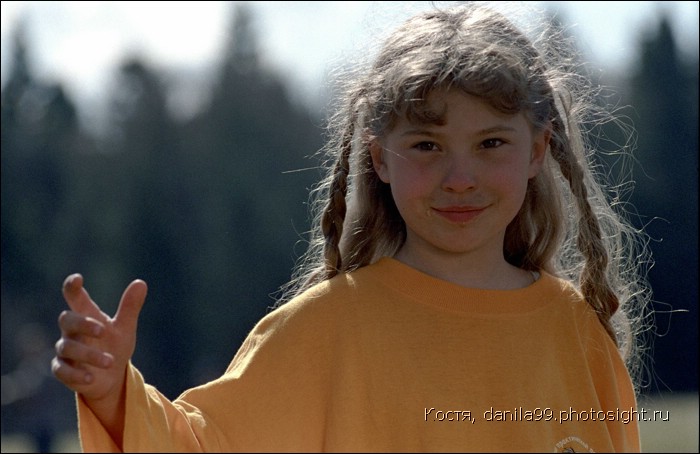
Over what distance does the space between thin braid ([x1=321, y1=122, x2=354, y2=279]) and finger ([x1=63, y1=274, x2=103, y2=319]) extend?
83cm

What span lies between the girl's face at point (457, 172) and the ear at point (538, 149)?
7cm

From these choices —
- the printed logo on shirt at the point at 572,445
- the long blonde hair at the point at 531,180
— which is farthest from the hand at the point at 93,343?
the printed logo on shirt at the point at 572,445

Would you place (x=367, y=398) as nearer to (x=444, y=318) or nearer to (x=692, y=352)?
(x=444, y=318)

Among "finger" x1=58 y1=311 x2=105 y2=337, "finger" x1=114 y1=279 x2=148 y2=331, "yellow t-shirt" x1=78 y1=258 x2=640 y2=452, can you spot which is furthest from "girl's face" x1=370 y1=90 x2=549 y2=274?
"finger" x1=58 y1=311 x2=105 y2=337

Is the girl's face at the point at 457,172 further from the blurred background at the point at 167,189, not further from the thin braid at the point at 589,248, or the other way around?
the blurred background at the point at 167,189

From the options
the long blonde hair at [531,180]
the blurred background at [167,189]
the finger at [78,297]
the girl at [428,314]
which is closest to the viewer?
the finger at [78,297]

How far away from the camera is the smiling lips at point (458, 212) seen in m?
2.75

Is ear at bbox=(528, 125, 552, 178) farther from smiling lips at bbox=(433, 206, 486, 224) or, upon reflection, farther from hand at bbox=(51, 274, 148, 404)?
hand at bbox=(51, 274, 148, 404)

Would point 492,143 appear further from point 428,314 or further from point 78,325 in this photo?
point 78,325

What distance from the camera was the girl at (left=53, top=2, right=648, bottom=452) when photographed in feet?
8.39

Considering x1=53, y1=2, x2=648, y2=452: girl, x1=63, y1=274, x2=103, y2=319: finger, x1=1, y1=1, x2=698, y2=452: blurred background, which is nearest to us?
x1=63, y1=274, x2=103, y2=319: finger

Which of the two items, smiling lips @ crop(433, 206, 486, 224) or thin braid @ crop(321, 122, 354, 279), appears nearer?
smiling lips @ crop(433, 206, 486, 224)

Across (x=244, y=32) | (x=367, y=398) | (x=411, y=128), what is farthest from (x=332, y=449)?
(x=244, y=32)

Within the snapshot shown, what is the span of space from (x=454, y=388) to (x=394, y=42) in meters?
0.92
